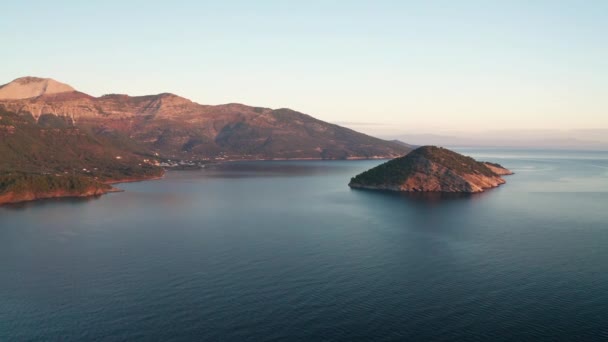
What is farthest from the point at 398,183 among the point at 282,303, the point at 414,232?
the point at 282,303

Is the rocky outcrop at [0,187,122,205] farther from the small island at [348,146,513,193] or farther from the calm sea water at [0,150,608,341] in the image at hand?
the small island at [348,146,513,193]

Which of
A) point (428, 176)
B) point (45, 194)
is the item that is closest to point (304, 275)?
point (428, 176)

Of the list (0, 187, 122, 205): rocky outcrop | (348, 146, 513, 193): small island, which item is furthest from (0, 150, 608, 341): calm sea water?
(348, 146, 513, 193): small island

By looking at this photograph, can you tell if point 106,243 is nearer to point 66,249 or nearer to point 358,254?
point 66,249

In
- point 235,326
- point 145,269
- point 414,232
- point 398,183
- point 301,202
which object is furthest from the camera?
point 398,183

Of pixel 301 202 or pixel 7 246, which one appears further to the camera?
pixel 301 202
